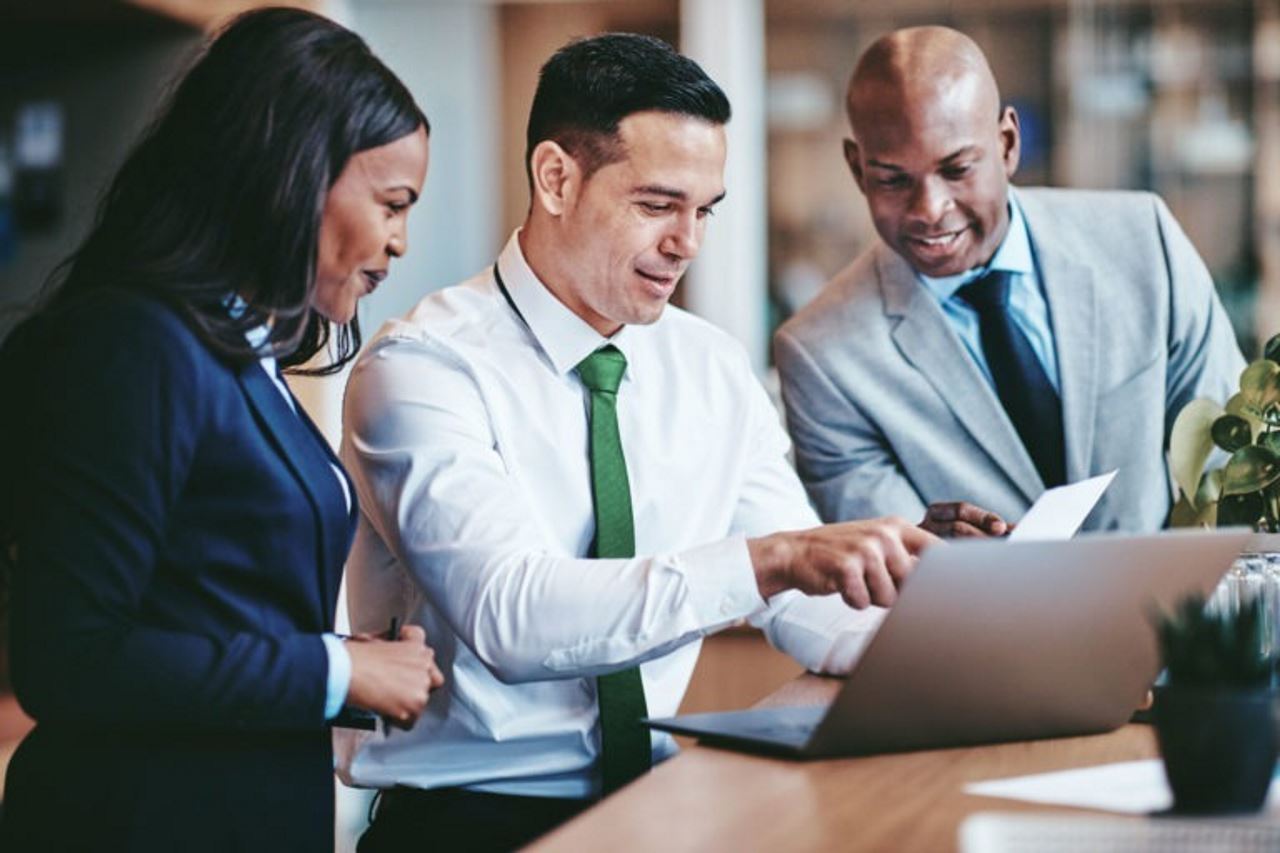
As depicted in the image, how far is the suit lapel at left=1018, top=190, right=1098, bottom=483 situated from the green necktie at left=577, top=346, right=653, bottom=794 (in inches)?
29.8

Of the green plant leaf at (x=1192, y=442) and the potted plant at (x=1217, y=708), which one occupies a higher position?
the green plant leaf at (x=1192, y=442)

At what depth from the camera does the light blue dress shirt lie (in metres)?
2.39

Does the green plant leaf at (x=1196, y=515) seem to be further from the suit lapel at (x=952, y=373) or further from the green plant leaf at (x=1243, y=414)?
the suit lapel at (x=952, y=373)

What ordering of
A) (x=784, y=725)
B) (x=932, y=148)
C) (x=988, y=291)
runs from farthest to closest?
(x=988, y=291), (x=932, y=148), (x=784, y=725)

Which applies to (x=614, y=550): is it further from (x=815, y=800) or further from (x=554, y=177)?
(x=815, y=800)

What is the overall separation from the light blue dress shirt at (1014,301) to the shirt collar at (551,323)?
65cm

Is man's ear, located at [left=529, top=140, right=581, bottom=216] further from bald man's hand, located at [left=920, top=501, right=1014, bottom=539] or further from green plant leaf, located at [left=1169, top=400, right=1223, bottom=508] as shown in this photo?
green plant leaf, located at [left=1169, top=400, right=1223, bottom=508]

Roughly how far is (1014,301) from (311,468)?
4.19 feet

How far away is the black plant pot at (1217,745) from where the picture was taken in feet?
3.51

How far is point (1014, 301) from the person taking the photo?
2.41m

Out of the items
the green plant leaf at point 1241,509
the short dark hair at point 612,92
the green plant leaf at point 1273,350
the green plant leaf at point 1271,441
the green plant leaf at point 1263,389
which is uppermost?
the short dark hair at point 612,92

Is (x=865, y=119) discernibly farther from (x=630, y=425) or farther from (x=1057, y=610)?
(x=1057, y=610)

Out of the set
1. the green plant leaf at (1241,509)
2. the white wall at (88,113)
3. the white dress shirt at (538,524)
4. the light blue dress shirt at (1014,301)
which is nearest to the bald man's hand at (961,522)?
the white dress shirt at (538,524)

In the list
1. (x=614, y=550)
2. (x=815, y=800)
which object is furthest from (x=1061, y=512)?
(x=614, y=550)
